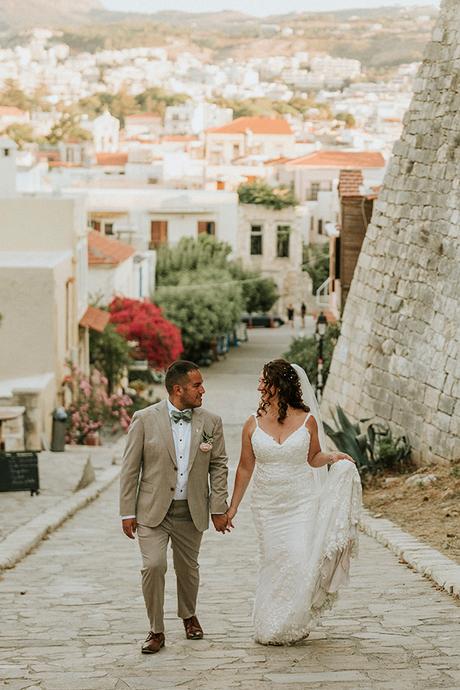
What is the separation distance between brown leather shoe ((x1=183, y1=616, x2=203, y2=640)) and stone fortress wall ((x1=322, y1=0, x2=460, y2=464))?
26.1 ft

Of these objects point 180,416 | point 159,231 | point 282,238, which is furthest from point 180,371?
point 282,238

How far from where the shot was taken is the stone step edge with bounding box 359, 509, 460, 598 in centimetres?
867

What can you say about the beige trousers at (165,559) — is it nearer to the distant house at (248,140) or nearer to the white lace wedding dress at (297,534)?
the white lace wedding dress at (297,534)

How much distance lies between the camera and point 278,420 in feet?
23.7

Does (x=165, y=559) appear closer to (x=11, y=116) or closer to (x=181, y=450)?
(x=181, y=450)

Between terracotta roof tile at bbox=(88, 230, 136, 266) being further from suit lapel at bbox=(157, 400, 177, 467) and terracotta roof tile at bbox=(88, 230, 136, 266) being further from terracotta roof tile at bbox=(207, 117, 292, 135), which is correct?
terracotta roof tile at bbox=(207, 117, 292, 135)

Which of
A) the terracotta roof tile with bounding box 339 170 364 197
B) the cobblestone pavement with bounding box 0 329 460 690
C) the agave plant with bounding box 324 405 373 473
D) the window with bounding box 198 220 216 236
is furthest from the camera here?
the window with bounding box 198 220 216 236

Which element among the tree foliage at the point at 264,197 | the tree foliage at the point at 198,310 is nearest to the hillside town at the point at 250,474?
the tree foliage at the point at 198,310

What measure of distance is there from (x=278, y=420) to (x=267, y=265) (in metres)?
71.9

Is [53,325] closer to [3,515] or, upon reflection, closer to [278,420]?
[3,515]

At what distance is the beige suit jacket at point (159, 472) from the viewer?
281 inches

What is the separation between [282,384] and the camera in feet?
23.5

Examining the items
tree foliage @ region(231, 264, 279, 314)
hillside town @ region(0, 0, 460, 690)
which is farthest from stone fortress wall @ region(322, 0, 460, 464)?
tree foliage @ region(231, 264, 279, 314)

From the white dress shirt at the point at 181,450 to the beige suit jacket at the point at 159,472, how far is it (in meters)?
0.02
